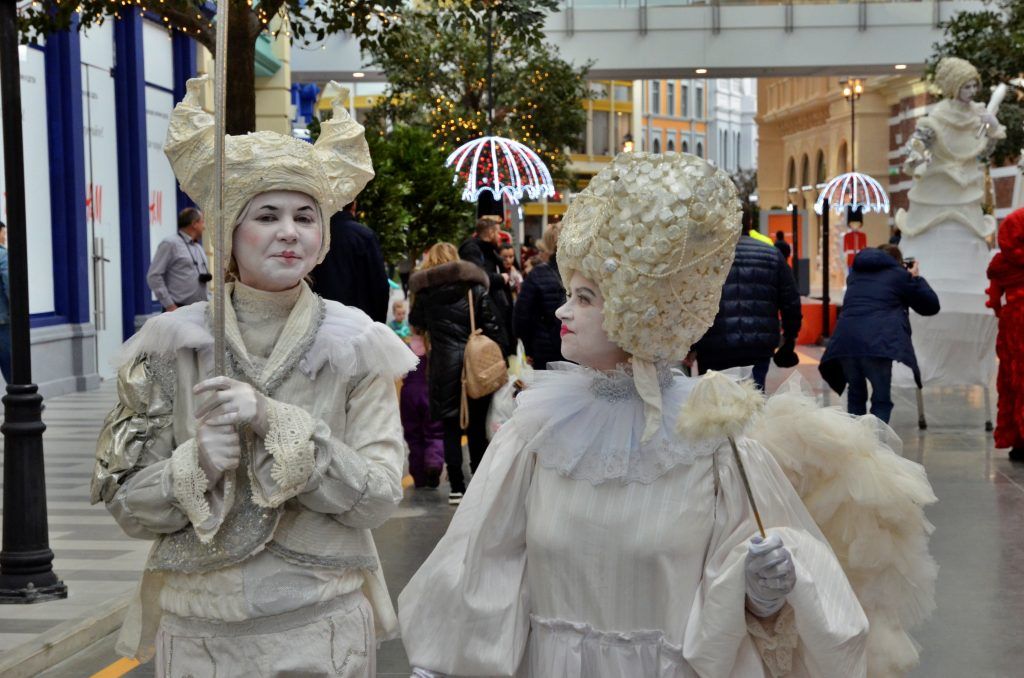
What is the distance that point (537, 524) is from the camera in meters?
Answer: 3.64

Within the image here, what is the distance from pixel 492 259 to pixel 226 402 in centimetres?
961

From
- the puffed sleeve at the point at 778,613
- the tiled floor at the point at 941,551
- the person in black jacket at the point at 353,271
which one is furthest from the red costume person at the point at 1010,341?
the puffed sleeve at the point at 778,613

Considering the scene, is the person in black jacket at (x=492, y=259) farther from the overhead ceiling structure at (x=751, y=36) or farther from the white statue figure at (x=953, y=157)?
the overhead ceiling structure at (x=751, y=36)

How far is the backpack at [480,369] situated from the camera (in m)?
10.9

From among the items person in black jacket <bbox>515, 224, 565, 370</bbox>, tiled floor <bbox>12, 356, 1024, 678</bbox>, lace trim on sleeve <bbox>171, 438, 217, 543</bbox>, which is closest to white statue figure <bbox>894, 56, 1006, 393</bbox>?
tiled floor <bbox>12, 356, 1024, 678</bbox>

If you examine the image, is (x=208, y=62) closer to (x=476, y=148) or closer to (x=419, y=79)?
(x=476, y=148)

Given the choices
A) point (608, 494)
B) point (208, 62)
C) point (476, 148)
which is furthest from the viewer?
point (208, 62)

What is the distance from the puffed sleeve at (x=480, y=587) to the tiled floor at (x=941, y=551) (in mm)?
1896

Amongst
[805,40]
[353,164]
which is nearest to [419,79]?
[805,40]

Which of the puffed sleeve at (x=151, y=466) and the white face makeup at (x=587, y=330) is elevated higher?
the white face makeup at (x=587, y=330)

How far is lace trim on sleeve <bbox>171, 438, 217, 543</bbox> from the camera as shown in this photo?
352cm

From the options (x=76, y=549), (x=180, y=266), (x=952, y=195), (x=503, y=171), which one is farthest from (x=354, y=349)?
(x=503, y=171)

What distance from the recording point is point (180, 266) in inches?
627

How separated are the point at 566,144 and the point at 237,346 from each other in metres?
36.5
